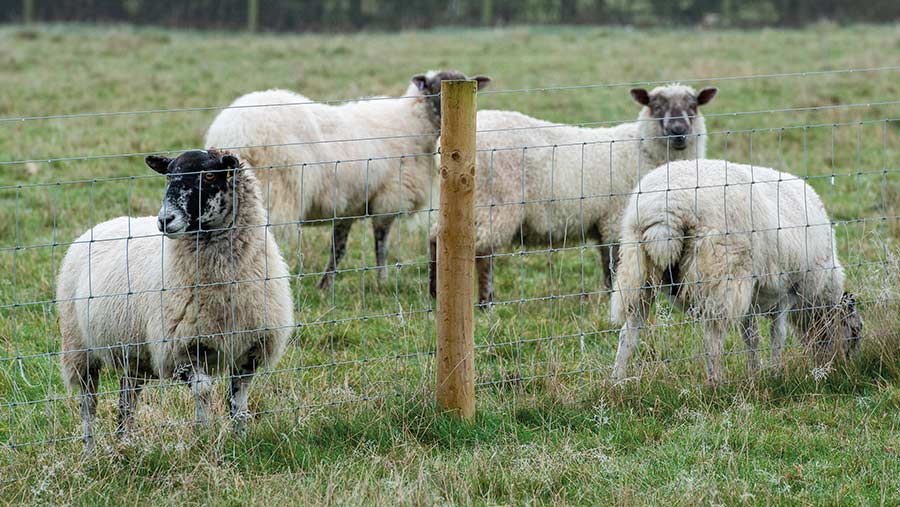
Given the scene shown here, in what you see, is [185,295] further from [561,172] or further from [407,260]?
[407,260]

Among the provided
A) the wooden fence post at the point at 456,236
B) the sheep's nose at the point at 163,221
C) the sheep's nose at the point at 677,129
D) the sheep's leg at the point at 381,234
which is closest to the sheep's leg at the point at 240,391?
the sheep's nose at the point at 163,221

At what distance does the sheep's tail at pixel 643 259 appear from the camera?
546 cm

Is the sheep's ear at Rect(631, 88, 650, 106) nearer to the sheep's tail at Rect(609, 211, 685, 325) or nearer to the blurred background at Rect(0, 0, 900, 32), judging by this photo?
the sheep's tail at Rect(609, 211, 685, 325)

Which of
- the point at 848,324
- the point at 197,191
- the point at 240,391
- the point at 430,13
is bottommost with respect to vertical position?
the point at 240,391

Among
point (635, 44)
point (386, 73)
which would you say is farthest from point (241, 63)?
point (635, 44)

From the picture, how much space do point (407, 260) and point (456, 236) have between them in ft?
14.8

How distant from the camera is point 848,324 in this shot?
562 centimetres

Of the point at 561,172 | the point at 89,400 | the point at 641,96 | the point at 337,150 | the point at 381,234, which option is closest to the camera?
the point at 89,400

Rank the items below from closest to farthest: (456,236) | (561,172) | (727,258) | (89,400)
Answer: (456,236), (89,400), (727,258), (561,172)

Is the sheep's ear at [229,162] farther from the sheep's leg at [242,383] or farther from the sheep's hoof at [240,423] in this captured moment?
the sheep's hoof at [240,423]

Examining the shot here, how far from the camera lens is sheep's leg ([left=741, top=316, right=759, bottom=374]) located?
539 centimetres

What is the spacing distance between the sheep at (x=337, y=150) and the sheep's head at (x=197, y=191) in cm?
171

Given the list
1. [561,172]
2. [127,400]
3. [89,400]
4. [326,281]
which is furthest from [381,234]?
[127,400]

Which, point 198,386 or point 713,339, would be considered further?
point 713,339
